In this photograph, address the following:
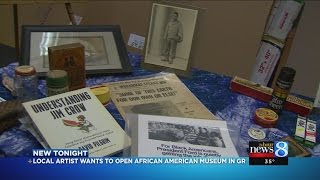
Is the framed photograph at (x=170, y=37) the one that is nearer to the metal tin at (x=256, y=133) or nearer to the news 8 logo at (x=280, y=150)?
the metal tin at (x=256, y=133)

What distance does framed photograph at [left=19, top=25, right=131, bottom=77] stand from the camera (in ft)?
3.85

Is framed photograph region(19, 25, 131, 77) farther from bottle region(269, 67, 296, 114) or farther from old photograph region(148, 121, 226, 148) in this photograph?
bottle region(269, 67, 296, 114)

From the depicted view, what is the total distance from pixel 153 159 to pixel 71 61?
45cm

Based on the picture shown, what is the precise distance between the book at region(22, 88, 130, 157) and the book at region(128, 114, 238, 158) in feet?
0.16

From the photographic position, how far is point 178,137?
0.89 m

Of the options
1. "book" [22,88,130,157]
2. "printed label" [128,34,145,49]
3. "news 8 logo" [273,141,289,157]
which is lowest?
"book" [22,88,130,157]

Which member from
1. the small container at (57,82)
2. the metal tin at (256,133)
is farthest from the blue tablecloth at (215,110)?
the small container at (57,82)

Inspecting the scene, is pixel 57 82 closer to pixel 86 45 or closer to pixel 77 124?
pixel 77 124

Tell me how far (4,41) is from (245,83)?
5.83ft

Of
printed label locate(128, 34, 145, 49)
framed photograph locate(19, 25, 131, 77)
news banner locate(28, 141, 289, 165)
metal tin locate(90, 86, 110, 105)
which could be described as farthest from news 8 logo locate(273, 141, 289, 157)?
printed label locate(128, 34, 145, 49)

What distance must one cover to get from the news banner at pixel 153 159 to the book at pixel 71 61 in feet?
1.06

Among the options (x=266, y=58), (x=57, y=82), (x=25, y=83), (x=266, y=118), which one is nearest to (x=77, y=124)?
(x=57, y=82)

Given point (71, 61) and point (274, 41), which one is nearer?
point (71, 61)

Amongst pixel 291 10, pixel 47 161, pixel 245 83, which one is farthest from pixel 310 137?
pixel 291 10
